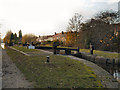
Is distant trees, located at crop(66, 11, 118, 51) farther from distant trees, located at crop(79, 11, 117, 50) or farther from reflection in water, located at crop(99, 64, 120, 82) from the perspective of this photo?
reflection in water, located at crop(99, 64, 120, 82)

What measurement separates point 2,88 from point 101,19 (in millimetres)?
28230

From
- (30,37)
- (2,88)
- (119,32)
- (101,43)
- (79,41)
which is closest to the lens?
(2,88)

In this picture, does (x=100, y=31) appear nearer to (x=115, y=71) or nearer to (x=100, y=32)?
(x=100, y=32)

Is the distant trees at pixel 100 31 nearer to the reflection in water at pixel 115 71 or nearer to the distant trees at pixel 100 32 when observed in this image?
the distant trees at pixel 100 32

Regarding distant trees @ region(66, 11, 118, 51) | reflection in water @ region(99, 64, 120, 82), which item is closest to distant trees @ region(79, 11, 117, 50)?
distant trees @ region(66, 11, 118, 51)

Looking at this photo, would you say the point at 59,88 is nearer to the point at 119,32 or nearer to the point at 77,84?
the point at 77,84

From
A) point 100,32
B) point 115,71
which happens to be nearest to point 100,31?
point 100,32

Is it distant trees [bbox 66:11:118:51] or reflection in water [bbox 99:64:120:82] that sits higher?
distant trees [bbox 66:11:118:51]

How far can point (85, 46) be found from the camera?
2981 centimetres

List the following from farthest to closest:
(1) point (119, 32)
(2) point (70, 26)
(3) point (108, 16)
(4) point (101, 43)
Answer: (2) point (70, 26)
(3) point (108, 16)
(4) point (101, 43)
(1) point (119, 32)

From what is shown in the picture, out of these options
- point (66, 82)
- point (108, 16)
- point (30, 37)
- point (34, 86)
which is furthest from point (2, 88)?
point (30, 37)

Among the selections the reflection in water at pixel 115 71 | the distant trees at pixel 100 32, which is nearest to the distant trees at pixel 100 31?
the distant trees at pixel 100 32

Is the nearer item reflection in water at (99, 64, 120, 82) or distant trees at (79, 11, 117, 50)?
reflection in water at (99, 64, 120, 82)

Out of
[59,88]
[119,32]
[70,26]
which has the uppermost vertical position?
[70,26]
